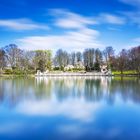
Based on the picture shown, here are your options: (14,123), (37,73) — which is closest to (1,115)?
(14,123)

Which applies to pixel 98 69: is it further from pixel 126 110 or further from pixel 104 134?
pixel 104 134

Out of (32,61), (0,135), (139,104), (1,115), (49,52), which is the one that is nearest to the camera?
(0,135)

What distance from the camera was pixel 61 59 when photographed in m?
74.9

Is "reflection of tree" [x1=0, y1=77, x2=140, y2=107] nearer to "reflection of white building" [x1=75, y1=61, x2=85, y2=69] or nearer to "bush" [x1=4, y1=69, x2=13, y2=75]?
"bush" [x1=4, y1=69, x2=13, y2=75]

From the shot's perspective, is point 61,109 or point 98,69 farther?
point 98,69

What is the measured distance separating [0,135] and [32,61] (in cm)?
5561

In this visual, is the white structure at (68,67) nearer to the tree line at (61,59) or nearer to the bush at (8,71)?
the tree line at (61,59)

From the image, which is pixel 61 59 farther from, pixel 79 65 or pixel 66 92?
pixel 66 92

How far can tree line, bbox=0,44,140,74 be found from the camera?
2299 inches

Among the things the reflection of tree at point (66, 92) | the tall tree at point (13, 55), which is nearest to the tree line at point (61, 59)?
the tall tree at point (13, 55)

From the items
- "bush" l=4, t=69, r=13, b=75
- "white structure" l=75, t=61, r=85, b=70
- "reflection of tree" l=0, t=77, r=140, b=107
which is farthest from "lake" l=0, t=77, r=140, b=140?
"white structure" l=75, t=61, r=85, b=70

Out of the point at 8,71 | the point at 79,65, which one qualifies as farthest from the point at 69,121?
the point at 79,65

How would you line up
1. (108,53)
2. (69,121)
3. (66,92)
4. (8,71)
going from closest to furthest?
(69,121) → (66,92) → (8,71) → (108,53)

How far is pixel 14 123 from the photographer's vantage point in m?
9.55
